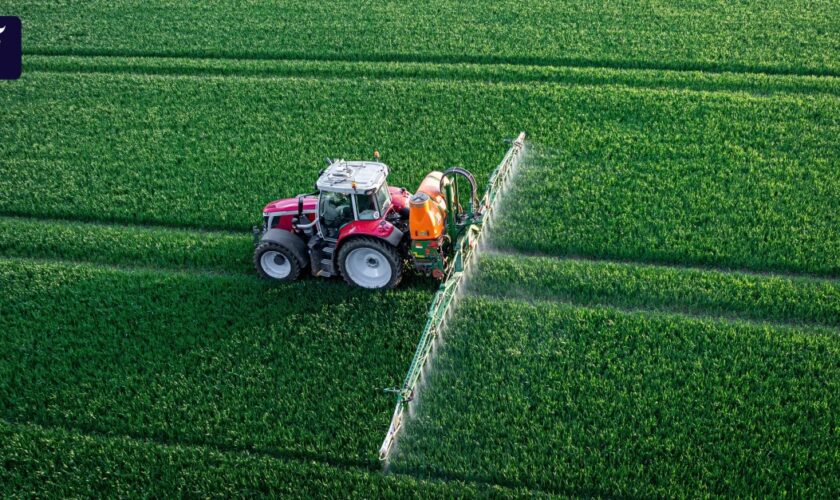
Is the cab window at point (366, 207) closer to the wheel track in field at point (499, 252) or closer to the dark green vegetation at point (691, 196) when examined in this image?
the wheel track in field at point (499, 252)

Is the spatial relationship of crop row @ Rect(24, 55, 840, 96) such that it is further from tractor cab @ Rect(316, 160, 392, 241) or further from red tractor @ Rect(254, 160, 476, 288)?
tractor cab @ Rect(316, 160, 392, 241)

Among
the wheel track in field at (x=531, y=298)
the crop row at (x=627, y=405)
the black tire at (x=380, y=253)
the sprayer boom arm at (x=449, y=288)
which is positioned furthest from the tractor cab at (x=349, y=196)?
the crop row at (x=627, y=405)

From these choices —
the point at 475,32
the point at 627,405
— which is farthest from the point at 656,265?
the point at 475,32

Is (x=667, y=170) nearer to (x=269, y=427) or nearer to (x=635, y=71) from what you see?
(x=635, y=71)

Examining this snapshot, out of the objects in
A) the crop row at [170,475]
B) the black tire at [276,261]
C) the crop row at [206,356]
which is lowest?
the crop row at [170,475]

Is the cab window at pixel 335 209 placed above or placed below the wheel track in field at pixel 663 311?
above

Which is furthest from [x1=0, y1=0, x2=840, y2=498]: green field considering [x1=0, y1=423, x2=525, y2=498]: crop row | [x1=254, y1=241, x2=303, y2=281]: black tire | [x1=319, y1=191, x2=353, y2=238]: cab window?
[x1=319, y1=191, x2=353, y2=238]: cab window

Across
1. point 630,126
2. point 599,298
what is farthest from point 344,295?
point 630,126

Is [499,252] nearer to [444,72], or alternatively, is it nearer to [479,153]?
[479,153]
